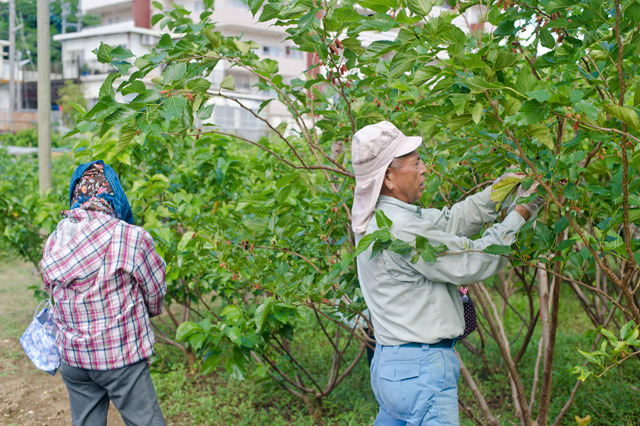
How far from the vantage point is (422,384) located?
2121 mm

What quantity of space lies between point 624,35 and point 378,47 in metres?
0.76

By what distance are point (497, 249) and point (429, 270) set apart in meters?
0.25

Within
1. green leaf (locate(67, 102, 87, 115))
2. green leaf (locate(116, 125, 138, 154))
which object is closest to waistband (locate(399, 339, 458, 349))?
green leaf (locate(116, 125, 138, 154))

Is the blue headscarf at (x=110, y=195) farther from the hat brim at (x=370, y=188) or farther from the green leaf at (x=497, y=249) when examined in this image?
the green leaf at (x=497, y=249)

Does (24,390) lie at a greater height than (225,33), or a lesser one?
lesser

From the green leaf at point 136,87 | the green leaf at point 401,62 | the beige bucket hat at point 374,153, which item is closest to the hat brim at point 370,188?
the beige bucket hat at point 374,153

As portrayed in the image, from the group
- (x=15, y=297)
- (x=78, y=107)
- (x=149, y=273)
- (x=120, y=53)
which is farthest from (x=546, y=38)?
(x=15, y=297)

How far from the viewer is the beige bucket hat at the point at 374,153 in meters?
2.14

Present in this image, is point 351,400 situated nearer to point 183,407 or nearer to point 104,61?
point 183,407

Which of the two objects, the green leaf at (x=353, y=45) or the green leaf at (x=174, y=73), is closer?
the green leaf at (x=174, y=73)

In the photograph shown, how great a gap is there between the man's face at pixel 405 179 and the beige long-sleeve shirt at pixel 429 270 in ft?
A: 0.14

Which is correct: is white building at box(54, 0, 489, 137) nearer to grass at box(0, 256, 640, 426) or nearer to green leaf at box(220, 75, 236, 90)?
grass at box(0, 256, 640, 426)

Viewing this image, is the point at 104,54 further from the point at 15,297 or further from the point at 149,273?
the point at 15,297

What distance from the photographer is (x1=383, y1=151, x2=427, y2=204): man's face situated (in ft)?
7.21
